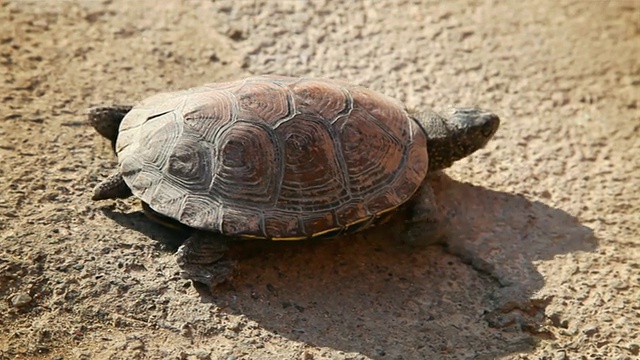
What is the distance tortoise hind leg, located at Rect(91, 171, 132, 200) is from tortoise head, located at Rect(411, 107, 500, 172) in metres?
1.89

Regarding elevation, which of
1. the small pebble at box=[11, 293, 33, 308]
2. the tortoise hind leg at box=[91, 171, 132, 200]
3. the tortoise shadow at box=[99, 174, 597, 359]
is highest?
the tortoise hind leg at box=[91, 171, 132, 200]

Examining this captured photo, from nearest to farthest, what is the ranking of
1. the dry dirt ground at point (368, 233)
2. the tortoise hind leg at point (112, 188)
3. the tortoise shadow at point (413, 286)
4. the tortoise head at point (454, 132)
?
1. the dry dirt ground at point (368, 233)
2. the tortoise shadow at point (413, 286)
3. the tortoise hind leg at point (112, 188)
4. the tortoise head at point (454, 132)

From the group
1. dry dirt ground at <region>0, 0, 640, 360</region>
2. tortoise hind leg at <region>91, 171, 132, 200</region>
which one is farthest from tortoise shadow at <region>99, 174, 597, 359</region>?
tortoise hind leg at <region>91, 171, 132, 200</region>

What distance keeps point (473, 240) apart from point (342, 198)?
1.08 meters

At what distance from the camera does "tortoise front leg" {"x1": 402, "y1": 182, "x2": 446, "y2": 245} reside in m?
4.70

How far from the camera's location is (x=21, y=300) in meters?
3.86

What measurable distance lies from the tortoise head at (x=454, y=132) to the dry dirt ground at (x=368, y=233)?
0.88ft

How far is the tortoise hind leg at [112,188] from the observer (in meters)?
4.39

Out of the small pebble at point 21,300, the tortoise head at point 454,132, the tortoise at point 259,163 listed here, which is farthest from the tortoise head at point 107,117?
the tortoise head at point 454,132

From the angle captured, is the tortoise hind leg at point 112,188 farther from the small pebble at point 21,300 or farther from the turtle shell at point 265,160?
the small pebble at point 21,300

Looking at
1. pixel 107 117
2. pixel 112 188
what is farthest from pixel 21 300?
pixel 107 117

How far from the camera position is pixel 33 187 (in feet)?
14.7

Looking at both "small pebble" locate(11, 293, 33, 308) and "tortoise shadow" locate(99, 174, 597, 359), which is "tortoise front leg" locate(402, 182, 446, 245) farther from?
"small pebble" locate(11, 293, 33, 308)

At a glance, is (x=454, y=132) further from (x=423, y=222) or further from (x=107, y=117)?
(x=107, y=117)
